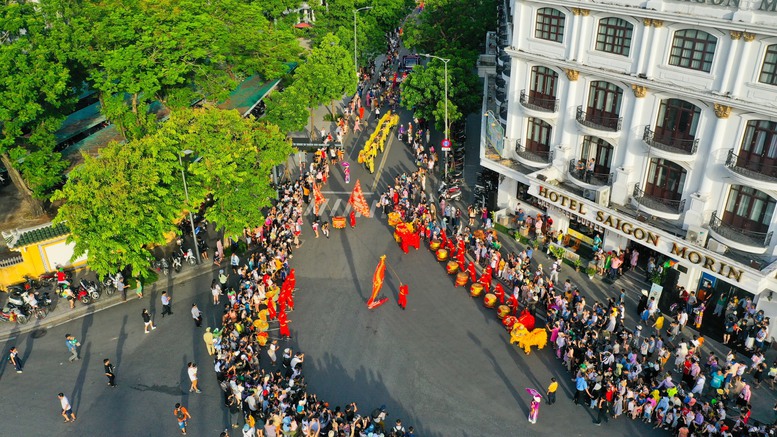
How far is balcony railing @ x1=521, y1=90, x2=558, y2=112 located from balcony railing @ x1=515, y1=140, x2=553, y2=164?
105 inches

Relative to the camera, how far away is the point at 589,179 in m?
36.1

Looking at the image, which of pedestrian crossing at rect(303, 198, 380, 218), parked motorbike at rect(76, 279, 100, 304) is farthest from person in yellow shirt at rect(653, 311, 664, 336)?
parked motorbike at rect(76, 279, 100, 304)

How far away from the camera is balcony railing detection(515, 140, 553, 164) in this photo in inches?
1522

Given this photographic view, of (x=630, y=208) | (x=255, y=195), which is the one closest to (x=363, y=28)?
(x=255, y=195)

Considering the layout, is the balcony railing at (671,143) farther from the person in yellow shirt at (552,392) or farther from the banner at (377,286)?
the banner at (377,286)

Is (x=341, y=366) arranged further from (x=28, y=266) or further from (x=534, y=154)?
(x=28, y=266)

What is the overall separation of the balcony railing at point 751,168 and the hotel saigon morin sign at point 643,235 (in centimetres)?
414

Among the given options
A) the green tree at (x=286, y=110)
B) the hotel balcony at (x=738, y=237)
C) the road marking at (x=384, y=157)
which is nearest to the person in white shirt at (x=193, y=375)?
the road marking at (x=384, y=157)

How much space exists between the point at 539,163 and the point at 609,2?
1009cm

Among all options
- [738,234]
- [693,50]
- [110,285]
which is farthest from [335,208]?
[738,234]

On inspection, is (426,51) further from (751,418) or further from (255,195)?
(751,418)

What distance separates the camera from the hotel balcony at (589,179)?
3584 centimetres

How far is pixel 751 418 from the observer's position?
27344mm

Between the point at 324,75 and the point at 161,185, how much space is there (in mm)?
21852
